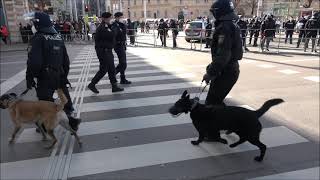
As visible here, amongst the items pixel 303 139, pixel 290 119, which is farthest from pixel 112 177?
pixel 290 119

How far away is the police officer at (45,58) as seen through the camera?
518cm

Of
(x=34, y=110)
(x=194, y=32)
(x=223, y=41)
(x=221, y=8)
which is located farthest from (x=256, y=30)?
(x=34, y=110)

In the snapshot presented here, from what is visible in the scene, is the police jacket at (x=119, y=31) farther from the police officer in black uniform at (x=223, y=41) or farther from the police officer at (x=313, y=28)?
the police officer at (x=313, y=28)

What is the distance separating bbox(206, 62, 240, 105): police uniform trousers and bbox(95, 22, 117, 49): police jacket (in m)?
3.98

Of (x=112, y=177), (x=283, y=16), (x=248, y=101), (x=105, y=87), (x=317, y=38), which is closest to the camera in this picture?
(x=112, y=177)

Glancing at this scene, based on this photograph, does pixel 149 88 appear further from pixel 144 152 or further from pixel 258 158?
Result: pixel 258 158

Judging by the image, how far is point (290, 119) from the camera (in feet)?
21.2

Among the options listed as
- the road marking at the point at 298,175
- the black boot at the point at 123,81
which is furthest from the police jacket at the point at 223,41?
the black boot at the point at 123,81

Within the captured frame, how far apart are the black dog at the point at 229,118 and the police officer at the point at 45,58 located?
6.16 feet

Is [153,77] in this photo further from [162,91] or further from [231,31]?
[231,31]

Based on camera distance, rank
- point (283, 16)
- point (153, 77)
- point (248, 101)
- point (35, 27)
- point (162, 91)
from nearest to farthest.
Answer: point (35, 27) < point (248, 101) < point (162, 91) < point (153, 77) < point (283, 16)

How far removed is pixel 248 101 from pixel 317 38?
980 cm

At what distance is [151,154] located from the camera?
512cm

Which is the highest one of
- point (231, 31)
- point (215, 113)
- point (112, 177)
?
point (231, 31)
